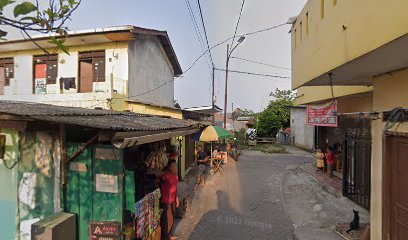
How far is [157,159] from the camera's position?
20.2ft

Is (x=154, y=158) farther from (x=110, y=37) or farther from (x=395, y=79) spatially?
(x=110, y=37)

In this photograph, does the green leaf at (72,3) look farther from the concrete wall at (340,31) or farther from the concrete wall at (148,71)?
the concrete wall at (148,71)

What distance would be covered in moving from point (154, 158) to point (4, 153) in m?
2.89

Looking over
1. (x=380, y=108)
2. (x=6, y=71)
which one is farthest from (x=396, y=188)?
(x=6, y=71)

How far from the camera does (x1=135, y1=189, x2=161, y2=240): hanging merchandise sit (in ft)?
A: 15.0

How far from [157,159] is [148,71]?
9896mm

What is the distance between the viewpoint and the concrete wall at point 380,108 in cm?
449

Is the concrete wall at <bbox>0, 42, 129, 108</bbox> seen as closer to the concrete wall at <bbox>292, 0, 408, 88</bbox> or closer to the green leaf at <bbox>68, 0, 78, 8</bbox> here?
the concrete wall at <bbox>292, 0, 408, 88</bbox>

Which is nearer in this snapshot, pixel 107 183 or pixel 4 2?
pixel 4 2

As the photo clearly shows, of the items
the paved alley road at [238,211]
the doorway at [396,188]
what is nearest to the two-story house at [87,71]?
the paved alley road at [238,211]

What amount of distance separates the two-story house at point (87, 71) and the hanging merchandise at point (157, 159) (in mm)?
5395

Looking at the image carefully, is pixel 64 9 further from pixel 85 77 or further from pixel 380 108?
pixel 85 77

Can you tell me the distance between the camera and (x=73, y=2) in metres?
1.69

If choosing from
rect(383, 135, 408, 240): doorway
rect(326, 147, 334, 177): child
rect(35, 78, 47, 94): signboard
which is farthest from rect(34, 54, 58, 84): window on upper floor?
rect(326, 147, 334, 177): child
